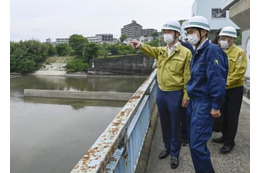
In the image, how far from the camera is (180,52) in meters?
2.19

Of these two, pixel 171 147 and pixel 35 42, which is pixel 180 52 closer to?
pixel 171 147

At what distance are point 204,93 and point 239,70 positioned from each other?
3.03 ft

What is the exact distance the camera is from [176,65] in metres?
2.17

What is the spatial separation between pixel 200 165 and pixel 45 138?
916 cm

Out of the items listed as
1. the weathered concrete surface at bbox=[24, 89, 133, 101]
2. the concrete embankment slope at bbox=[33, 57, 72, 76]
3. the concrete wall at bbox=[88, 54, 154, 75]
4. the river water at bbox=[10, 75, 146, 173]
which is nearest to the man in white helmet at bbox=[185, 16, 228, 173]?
the river water at bbox=[10, 75, 146, 173]

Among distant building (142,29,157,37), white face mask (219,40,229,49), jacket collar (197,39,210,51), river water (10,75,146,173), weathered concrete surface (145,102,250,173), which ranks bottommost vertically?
river water (10,75,146,173)

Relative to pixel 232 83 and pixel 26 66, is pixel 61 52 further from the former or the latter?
pixel 232 83

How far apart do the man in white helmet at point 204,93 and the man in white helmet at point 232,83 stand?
732 millimetres

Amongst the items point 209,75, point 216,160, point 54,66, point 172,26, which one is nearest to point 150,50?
point 172,26

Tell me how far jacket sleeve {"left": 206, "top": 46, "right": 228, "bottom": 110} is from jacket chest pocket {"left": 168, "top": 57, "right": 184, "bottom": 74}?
0.44m

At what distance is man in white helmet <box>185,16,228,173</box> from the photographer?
169 centimetres

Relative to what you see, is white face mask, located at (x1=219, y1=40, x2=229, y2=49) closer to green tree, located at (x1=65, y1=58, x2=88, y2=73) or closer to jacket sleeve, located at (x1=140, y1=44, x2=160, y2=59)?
jacket sleeve, located at (x1=140, y1=44, x2=160, y2=59)

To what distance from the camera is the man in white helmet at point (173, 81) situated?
2168mm

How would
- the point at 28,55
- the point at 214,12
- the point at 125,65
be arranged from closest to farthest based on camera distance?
the point at 214,12 < the point at 125,65 < the point at 28,55
